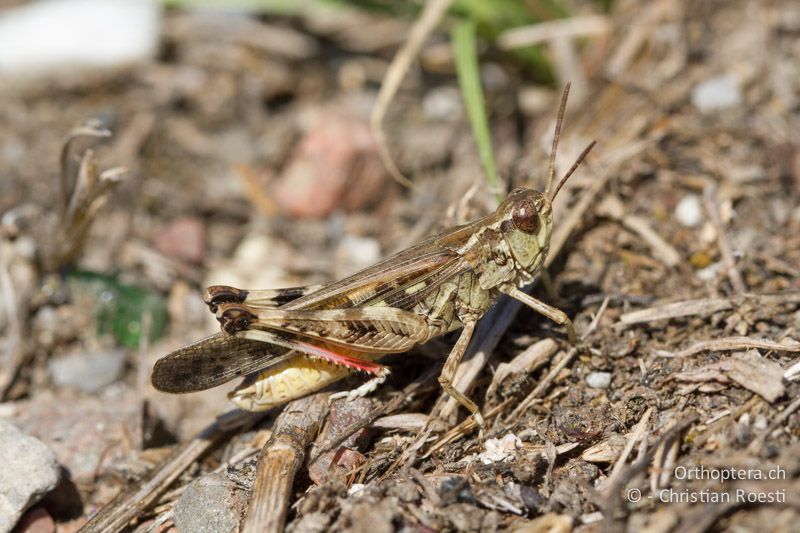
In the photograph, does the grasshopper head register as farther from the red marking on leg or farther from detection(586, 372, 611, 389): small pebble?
the red marking on leg

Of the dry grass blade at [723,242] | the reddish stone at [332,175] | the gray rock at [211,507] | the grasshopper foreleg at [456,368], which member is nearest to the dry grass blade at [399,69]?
the reddish stone at [332,175]

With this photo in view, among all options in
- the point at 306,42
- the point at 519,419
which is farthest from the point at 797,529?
the point at 306,42

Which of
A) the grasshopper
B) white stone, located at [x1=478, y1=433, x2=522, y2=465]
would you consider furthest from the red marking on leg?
white stone, located at [x1=478, y1=433, x2=522, y2=465]

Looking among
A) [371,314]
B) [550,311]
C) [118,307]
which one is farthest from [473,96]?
[118,307]

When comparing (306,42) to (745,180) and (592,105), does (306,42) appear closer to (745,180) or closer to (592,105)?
(592,105)

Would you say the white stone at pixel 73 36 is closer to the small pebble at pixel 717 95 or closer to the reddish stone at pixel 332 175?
the reddish stone at pixel 332 175

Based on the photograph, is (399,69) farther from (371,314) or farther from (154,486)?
(154,486)
